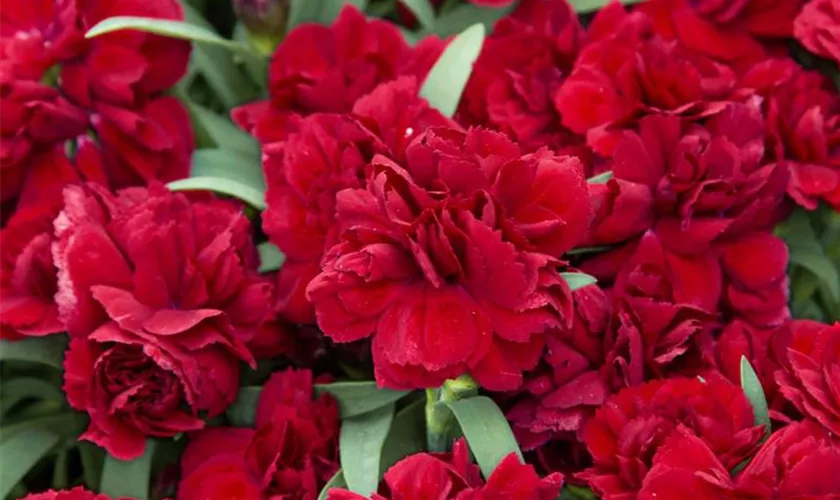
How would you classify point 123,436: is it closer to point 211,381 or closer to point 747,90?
point 211,381

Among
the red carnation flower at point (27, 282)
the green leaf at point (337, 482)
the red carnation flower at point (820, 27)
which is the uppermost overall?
the red carnation flower at point (820, 27)

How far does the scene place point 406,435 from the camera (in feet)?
2.18

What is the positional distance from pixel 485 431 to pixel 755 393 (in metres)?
0.15

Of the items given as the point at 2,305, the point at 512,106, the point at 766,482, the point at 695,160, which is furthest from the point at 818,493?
the point at 2,305

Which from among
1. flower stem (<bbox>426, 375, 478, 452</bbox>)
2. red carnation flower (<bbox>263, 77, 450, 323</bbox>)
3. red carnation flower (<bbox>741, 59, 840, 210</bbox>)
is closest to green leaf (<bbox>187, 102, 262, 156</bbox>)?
red carnation flower (<bbox>263, 77, 450, 323</bbox>)

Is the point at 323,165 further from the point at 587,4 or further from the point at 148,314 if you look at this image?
the point at 587,4

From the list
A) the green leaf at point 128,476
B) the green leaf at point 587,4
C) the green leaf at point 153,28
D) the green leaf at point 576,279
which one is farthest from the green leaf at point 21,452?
the green leaf at point 587,4

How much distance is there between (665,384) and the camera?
1.91 ft

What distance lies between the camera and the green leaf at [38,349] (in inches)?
26.4

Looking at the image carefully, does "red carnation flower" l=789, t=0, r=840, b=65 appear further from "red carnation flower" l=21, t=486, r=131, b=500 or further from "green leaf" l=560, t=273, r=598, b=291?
"red carnation flower" l=21, t=486, r=131, b=500

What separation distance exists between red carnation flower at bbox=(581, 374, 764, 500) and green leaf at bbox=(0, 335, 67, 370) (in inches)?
13.9

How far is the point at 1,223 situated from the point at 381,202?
37 cm

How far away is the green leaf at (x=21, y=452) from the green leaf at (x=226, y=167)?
0.70 ft

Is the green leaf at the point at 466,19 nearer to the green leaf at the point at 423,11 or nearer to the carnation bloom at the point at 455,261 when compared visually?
the green leaf at the point at 423,11
